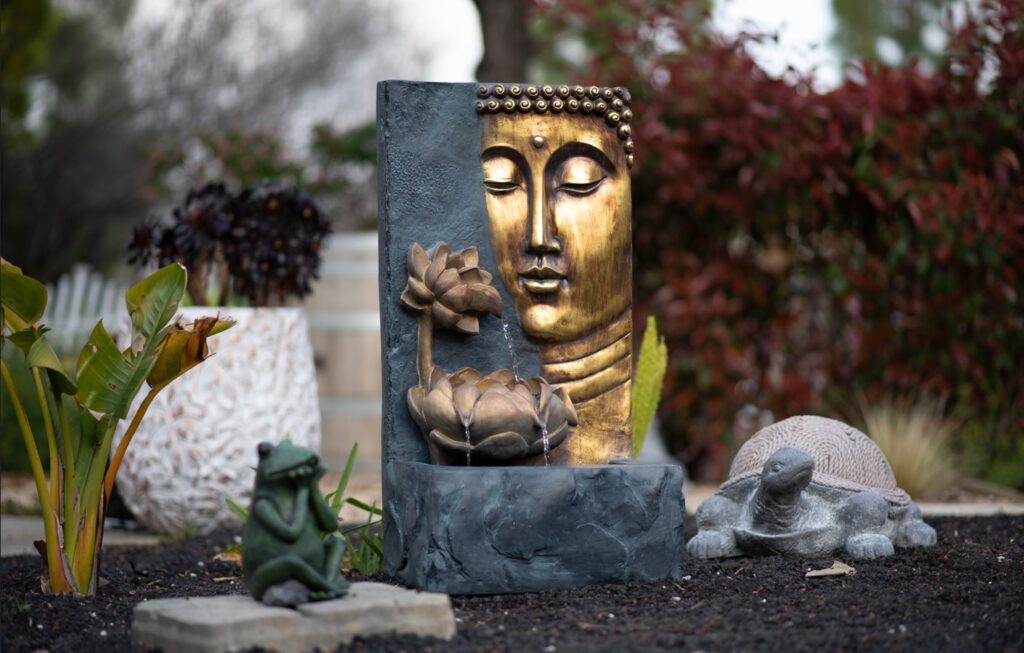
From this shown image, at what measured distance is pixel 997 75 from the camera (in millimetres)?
7355

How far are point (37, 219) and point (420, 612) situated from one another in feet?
46.9

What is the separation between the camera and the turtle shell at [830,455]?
15.4 feet

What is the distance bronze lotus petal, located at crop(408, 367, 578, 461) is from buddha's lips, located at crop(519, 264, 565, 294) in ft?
1.33

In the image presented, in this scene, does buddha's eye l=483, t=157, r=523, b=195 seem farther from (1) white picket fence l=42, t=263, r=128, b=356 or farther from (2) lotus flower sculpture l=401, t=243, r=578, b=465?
(1) white picket fence l=42, t=263, r=128, b=356

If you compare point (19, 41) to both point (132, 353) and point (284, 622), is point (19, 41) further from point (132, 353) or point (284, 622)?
point (284, 622)

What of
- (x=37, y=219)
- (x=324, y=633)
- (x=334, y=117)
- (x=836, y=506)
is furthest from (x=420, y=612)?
(x=334, y=117)

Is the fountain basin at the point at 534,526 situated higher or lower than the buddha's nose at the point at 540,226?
lower

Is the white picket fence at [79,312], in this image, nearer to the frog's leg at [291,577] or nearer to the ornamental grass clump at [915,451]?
the ornamental grass clump at [915,451]

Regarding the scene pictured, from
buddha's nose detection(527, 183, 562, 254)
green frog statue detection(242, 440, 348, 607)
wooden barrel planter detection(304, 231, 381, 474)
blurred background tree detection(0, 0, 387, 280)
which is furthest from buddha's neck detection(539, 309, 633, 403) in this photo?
blurred background tree detection(0, 0, 387, 280)

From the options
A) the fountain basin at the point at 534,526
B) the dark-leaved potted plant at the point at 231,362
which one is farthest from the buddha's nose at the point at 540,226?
the dark-leaved potted plant at the point at 231,362

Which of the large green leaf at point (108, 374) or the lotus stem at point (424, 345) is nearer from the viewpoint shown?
the large green leaf at point (108, 374)

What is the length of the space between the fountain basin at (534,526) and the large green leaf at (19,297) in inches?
53.0

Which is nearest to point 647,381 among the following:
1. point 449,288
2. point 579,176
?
point 579,176

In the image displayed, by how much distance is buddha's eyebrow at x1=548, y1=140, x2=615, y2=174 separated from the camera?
4.48 metres
